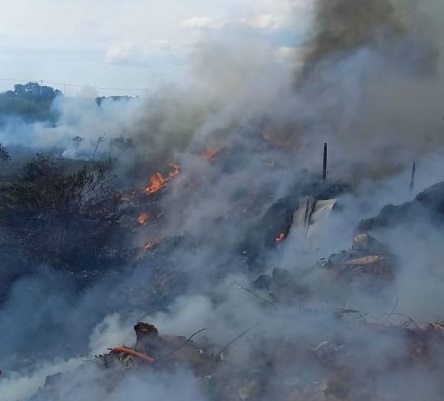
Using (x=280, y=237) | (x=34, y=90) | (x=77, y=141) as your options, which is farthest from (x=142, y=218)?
(x=34, y=90)

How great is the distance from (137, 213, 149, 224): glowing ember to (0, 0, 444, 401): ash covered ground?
92 mm

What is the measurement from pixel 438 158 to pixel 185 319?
531 inches

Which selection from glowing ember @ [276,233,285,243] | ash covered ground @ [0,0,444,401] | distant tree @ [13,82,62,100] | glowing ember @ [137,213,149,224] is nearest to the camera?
ash covered ground @ [0,0,444,401]

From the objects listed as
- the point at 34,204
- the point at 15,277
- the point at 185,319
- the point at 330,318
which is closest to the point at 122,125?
the point at 34,204

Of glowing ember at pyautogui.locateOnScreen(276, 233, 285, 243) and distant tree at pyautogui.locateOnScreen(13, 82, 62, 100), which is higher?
glowing ember at pyautogui.locateOnScreen(276, 233, 285, 243)

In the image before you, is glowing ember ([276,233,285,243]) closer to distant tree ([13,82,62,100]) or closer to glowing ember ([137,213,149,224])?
glowing ember ([137,213,149,224])

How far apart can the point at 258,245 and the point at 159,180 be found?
9203 millimetres

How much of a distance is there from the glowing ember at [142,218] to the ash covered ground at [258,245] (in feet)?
0.30

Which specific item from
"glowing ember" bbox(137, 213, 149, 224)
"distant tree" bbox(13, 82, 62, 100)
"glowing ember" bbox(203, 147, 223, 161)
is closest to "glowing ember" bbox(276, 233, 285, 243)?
"glowing ember" bbox(137, 213, 149, 224)

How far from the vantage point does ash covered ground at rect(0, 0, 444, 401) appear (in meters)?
Result: 6.62

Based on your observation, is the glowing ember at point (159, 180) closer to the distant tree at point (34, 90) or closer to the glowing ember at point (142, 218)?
the glowing ember at point (142, 218)

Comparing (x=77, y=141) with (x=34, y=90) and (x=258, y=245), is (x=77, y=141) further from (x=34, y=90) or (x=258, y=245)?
(x=34, y=90)

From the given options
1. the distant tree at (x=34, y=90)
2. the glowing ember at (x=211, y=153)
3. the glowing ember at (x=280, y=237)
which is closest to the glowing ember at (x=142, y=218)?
the glowing ember at (x=211, y=153)

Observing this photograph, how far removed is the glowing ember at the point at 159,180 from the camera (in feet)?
76.7
